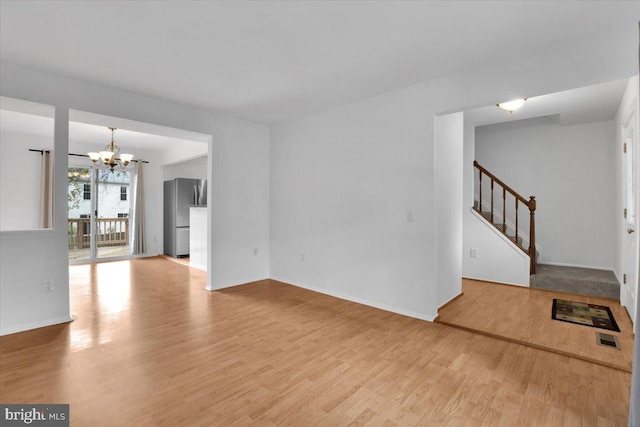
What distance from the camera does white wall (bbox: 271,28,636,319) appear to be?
2541mm

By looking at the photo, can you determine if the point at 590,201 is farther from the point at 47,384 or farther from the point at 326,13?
the point at 47,384

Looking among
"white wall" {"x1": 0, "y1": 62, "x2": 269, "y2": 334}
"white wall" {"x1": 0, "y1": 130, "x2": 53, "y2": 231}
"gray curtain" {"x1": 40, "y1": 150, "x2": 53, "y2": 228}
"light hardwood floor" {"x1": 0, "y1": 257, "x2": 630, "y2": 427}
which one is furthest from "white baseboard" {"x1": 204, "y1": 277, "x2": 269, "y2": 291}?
"white wall" {"x1": 0, "y1": 130, "x2": 53, "y2": 231}

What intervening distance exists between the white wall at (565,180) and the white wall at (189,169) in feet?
23.0

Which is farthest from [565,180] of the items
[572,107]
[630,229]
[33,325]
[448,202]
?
[33,325]

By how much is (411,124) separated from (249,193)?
8.89 ft

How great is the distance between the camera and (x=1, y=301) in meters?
2.82

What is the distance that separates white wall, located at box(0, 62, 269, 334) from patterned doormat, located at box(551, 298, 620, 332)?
4.05 m

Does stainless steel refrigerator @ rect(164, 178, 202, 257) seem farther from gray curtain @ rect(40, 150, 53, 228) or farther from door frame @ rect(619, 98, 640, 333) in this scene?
door frame @ rect(619, 98, 640, 333)

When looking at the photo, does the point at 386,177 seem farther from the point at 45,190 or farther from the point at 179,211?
the point at 45,190

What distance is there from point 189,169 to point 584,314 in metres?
8.36

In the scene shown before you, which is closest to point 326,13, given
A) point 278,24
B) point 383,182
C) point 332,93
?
point 278,24

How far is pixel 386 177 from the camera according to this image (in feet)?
11.8

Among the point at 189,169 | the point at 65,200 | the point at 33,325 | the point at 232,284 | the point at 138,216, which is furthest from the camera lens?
the point at 189,169

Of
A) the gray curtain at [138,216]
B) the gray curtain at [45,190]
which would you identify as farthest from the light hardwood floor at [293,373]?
the gray curtain at [138,216]
